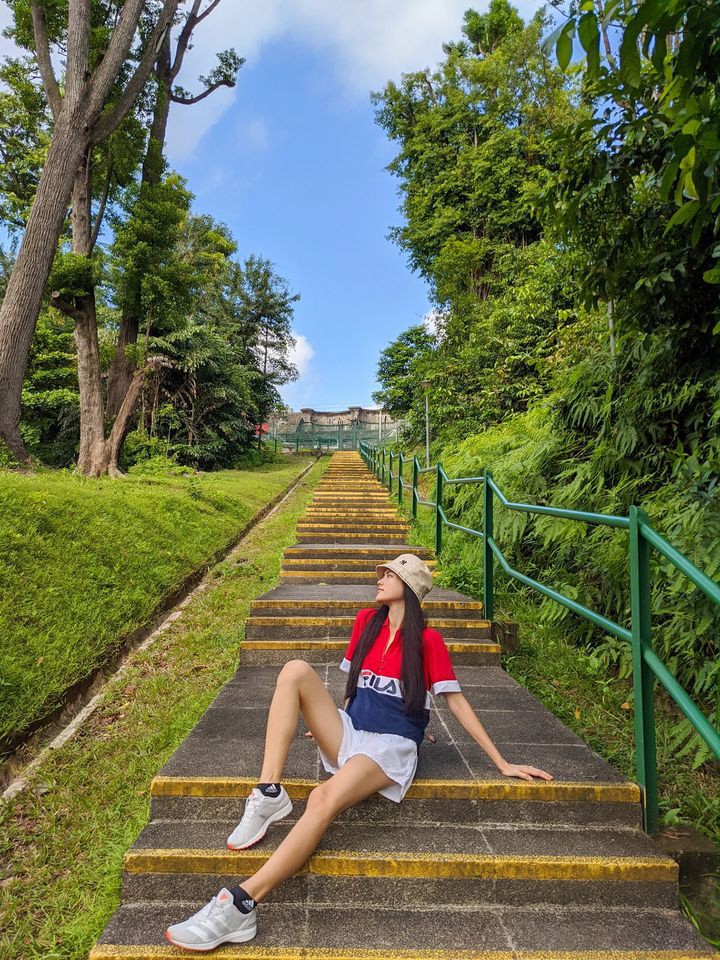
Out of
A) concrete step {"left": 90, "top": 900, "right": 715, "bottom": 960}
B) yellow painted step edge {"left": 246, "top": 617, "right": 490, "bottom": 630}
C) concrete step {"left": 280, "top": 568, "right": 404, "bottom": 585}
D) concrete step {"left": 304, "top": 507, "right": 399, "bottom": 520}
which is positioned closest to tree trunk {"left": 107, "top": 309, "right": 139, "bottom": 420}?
concrete step {"left": 304, "top": 507, "right": 399, "bottom": 520}

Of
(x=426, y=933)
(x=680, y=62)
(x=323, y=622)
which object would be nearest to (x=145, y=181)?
(x=323, y=622)

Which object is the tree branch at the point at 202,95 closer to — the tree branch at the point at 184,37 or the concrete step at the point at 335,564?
the tree branch at the point at 184,37

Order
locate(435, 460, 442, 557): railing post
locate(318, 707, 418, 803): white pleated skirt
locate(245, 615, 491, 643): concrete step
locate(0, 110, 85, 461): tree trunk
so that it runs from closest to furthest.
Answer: locate(318, 707, 418, 803): white pleated skirt → locate(245, 615, 491, 643): concrete step → locate(435, 460, 442, 557): railing post → locate(0, 110, 85, 461): tree trunk

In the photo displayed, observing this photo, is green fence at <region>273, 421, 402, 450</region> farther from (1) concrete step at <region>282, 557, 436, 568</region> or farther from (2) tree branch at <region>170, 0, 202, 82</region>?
(1) concrete step at <region>282, 557, 436, 568</region>

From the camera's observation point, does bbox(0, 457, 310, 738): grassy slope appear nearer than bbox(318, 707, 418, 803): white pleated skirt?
No

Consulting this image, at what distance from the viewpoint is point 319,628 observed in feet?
14.1

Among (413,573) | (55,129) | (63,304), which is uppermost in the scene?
(55,129)

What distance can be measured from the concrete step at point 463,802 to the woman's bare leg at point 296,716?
0.22m

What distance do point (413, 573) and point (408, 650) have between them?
33cm

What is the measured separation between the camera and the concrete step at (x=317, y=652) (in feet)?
13.1

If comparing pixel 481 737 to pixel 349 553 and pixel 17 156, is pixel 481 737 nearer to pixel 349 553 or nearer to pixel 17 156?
pixel 349 553

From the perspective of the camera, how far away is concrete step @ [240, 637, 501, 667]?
3992mm

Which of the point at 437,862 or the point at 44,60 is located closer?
the point at 437,862

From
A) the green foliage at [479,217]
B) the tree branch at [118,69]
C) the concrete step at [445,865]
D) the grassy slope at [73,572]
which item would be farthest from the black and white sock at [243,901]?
the tree branch at [118,69]
